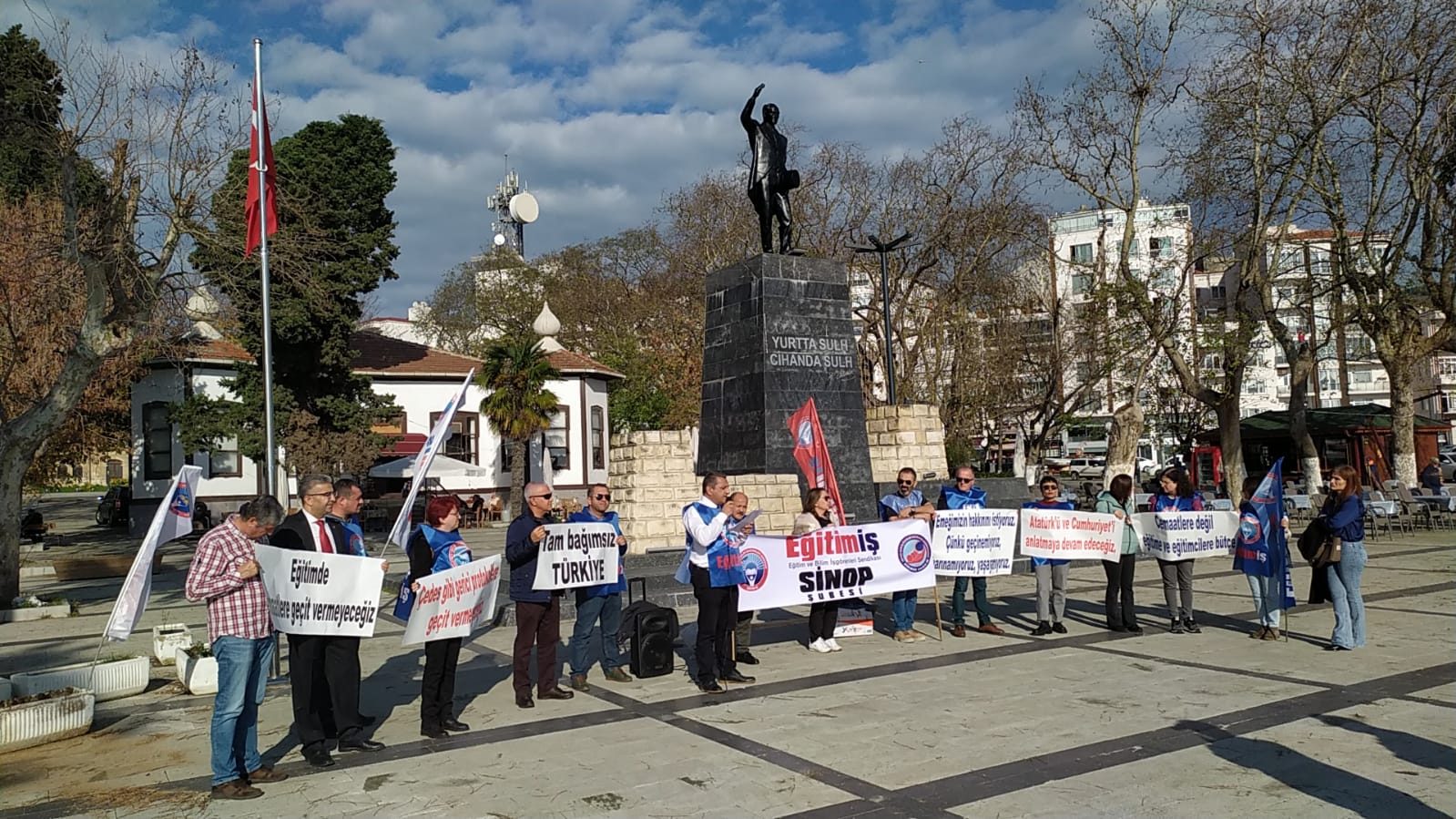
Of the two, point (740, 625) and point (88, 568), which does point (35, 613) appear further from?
point (740, 625)

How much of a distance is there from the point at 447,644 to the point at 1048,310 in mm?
35251

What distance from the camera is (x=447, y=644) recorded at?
7836 millimetres

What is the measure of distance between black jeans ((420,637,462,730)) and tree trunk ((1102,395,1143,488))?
25524 millimetres

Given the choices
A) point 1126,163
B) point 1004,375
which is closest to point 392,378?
point 1004,375

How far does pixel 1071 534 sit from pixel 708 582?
4.22 metres

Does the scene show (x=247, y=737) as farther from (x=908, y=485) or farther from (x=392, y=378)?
(x=392, y=378)

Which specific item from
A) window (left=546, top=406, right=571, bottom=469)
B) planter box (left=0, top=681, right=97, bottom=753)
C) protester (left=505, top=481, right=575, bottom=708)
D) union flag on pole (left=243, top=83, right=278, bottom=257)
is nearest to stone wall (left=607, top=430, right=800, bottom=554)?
union flag on pole (left=243, top=83, right=278, bottom=257)

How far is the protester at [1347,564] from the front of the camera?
31.9 feet

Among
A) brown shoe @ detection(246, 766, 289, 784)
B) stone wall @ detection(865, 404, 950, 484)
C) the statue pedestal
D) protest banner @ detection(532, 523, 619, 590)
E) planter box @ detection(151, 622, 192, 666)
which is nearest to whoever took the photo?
brown shoe @ detection(246, 766, 289, 784)

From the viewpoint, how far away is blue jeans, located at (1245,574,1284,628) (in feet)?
34.2

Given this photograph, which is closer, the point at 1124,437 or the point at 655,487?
the point at 655,487

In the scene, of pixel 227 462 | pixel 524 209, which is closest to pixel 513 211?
pixel 524 209

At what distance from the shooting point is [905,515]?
35.8 ft

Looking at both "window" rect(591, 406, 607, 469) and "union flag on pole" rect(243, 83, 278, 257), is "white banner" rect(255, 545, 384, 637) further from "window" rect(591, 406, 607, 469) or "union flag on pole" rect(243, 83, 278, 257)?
"window" rect(591, 406, 607, 469)
